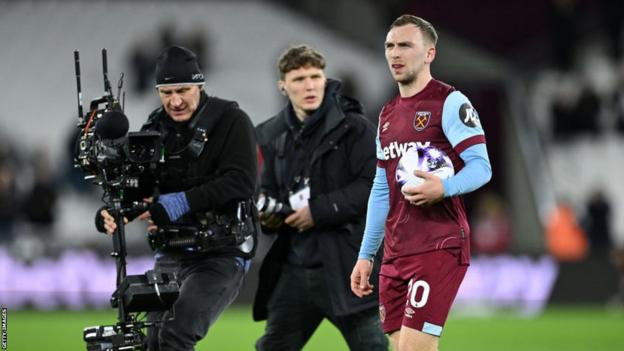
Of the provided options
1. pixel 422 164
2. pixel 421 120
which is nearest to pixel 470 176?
pixel 422 164

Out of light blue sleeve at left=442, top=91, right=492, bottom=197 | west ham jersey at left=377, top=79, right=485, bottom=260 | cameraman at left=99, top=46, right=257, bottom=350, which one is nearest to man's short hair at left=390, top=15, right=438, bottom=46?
west ham jersey at left=377, top=79, right=485, bottom=260

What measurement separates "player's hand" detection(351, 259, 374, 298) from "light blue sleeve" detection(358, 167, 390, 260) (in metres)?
0.04

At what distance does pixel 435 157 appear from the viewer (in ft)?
22.0

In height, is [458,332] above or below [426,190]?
below

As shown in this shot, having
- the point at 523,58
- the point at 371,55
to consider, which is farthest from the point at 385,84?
the point at 523,58

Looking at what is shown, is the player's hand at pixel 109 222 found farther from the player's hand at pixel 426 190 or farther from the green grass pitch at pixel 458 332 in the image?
the green grass pitch at pixel 458 332

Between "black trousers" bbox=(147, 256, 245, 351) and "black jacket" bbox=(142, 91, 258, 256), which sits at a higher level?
"black jacket" bbox=(142, 91, 258, 256)

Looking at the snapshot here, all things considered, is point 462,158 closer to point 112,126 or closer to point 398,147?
point 398,147

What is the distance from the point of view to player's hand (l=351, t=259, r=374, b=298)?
7172 mm

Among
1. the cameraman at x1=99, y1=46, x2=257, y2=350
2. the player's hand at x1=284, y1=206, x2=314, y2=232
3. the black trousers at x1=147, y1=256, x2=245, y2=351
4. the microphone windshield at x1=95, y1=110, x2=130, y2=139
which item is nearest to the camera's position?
the microphone windshield at x1=95, y1=110, x2=130, y2=139

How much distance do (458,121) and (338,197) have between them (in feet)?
5.88

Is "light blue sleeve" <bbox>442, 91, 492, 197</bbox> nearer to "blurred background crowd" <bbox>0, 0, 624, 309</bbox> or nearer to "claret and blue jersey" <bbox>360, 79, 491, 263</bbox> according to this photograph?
"claret and blue jersey" <bbox>360, 79, 491, 263</bbox>

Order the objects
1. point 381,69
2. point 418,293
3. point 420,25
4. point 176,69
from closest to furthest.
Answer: point 418,293, point 420,25, point 176,69, point 381,69

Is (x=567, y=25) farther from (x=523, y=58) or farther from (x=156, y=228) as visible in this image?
(x=156, y=228)
